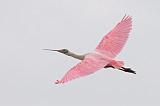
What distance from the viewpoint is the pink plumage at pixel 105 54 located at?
28.5 metres

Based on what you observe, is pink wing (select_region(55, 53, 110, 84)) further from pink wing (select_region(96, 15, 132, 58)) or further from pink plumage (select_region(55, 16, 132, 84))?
pink wing (select_region(96, 15, 132, 58))

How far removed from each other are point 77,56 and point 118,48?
7.11 feet

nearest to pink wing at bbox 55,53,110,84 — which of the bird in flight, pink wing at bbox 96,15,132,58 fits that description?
the bird in flight

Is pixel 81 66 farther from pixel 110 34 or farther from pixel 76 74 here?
pixel 110 34

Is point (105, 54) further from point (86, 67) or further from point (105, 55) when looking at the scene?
point (86, 67)

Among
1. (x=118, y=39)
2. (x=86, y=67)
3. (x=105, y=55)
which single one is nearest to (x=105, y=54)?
(x=105, y=55)

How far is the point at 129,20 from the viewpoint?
35250mm

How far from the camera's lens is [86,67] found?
1150 inches

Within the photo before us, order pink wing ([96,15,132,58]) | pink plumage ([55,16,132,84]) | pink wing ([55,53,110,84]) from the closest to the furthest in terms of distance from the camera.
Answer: pink wing ([55,53,110,84]) < pink plumage ([55,16,132,84]) < pink wing ([96,15,132,58])

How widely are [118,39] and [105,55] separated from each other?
2.12 metres

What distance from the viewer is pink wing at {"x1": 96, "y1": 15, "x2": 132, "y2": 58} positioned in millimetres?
34681

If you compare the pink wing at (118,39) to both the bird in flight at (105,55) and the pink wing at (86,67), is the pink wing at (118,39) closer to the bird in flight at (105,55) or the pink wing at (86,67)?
the bird in flight at (105,55)

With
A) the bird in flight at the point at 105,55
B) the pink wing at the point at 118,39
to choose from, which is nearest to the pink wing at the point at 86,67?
the bird in flight at the point at 105,55

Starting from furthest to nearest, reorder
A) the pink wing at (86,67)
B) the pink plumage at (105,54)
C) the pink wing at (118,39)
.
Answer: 1. the pink wing at (118,39)
2. the pink plumage at (105,54)
3. the pink wing at (86,67)
